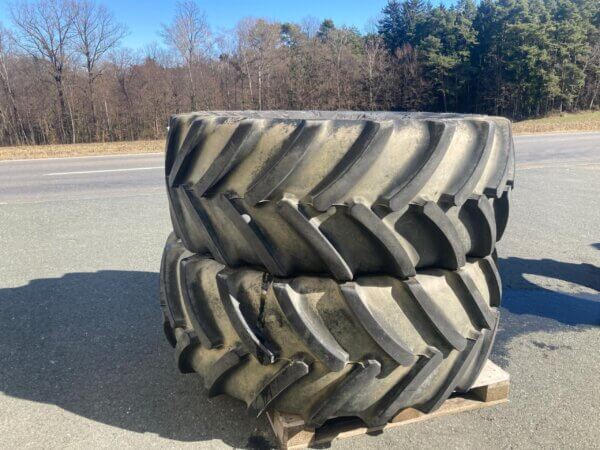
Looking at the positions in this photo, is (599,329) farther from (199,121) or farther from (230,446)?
(199,121)

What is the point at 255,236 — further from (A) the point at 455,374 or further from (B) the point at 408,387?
(A) the point at 455,374

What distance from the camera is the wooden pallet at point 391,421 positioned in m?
2.07

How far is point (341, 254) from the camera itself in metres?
1.87

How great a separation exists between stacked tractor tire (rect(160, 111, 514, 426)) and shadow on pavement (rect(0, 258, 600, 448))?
32 centimetres

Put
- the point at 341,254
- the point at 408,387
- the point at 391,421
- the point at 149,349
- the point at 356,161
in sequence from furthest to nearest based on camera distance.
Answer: the point at 149,349, the point at 391,421, the point at 408,387, the point at 341,254, the point at 356,161

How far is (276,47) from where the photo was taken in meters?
37.2

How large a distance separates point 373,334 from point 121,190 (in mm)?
8794

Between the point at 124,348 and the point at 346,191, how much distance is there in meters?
2.12

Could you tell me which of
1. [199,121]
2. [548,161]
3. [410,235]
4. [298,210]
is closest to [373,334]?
[410,235]

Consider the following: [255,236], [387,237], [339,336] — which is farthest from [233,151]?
[339,336]

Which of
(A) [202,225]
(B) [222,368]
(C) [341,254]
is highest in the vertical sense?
(A) [202,225]

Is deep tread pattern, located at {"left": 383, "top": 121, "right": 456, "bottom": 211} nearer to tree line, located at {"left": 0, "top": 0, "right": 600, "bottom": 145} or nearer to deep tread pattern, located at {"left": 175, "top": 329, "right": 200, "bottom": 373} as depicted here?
deep tread pattern, located at {"left": 175, "top": 329, "right": 200, "bottom": 373}

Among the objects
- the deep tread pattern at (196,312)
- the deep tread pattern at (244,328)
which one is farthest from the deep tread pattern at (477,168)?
the deep tread pattern at (196,312)

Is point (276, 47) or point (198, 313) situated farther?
point (276, 47)
